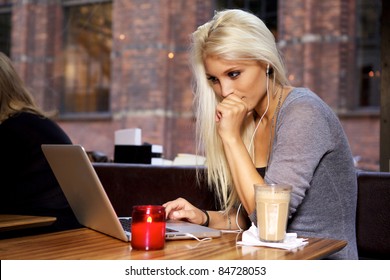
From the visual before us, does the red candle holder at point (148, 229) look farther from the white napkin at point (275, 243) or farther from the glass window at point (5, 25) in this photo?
the glass window at point (5, 25)

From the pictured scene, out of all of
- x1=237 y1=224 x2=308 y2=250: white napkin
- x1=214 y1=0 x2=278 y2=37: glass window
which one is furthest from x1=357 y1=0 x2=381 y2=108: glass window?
x1=237 y1=224 x2=308 y2=250: white napkin

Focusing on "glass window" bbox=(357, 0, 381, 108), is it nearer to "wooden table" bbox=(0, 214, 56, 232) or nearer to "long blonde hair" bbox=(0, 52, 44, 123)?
"long blonde hair" bbox=(0, 52, 44, 123)

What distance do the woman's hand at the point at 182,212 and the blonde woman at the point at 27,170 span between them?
620 mm

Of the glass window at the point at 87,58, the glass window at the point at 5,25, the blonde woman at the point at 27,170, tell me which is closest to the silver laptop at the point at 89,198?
the blonde woman at the point at 27,170

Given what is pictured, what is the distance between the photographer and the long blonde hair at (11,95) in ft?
7.15

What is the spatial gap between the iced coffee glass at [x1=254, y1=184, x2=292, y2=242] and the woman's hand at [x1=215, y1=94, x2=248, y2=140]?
0.33 metres

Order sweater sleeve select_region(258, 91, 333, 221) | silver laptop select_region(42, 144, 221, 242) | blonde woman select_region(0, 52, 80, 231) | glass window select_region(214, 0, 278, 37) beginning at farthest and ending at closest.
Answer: glass window select_region(214, 0, 278, 37)
blonde woman select_region(0, 52, 80, 231)
sweater sleeve select_region(258, 91, 333, 221)
silver laptop select_region(42, 144, 221, 242)

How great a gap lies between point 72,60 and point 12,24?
138 centimetres

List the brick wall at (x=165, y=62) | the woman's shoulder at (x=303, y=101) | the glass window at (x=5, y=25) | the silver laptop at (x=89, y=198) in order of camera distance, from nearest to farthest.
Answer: the silver laptop at (x=89, y=198), the woman's shoulder at (x=303, y=101), the brick wall at (x=165, y=62), the glass window at (x=5, y=25)

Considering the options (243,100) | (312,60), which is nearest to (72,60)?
(312,60)

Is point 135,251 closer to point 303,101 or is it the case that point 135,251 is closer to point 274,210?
point 274,210

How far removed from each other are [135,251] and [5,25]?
10.5 metres

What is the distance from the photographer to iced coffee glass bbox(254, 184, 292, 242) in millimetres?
1170

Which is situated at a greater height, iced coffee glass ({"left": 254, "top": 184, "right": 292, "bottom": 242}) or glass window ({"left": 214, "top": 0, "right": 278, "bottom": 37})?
glass window ({"left": 214, "top": 0, "right": 278, "bottom": 37})
